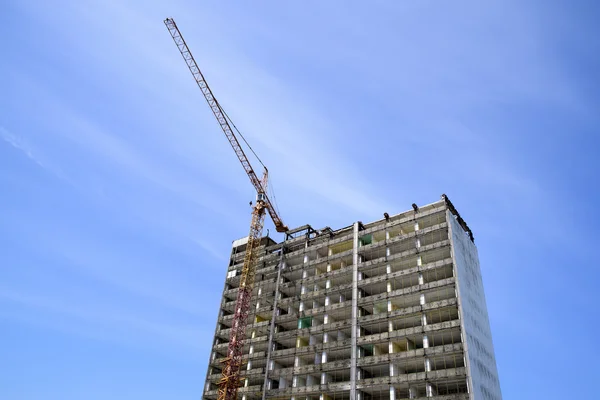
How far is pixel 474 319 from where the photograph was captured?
7375 centimetres

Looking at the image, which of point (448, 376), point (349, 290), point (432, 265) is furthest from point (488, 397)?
point (349, 290)

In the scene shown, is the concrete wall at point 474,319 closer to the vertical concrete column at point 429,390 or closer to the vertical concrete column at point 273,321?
the vertical concrete column at point 429,390

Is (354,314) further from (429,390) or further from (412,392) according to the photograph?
(429,390)

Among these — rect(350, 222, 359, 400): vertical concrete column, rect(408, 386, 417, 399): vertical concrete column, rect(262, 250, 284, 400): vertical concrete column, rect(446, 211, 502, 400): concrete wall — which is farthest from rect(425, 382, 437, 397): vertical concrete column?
rect(262, 250, 284, 400): vertical concrete column

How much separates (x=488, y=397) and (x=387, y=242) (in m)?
29.9

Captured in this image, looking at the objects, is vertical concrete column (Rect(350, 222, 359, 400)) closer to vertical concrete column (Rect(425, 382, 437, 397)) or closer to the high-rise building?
the high-rise building

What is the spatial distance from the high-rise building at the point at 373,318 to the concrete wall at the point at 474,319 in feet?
0.74

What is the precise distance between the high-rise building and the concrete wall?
225 mm

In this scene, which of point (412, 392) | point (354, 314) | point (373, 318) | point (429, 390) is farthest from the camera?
point (354, 314)

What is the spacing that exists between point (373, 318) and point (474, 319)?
629 inches

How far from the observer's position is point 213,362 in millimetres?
95250

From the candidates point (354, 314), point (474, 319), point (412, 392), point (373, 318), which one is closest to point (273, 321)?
point (354, 314)

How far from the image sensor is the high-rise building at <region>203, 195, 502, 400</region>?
226ft

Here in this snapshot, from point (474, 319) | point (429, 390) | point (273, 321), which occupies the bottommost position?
point (429, 390)
